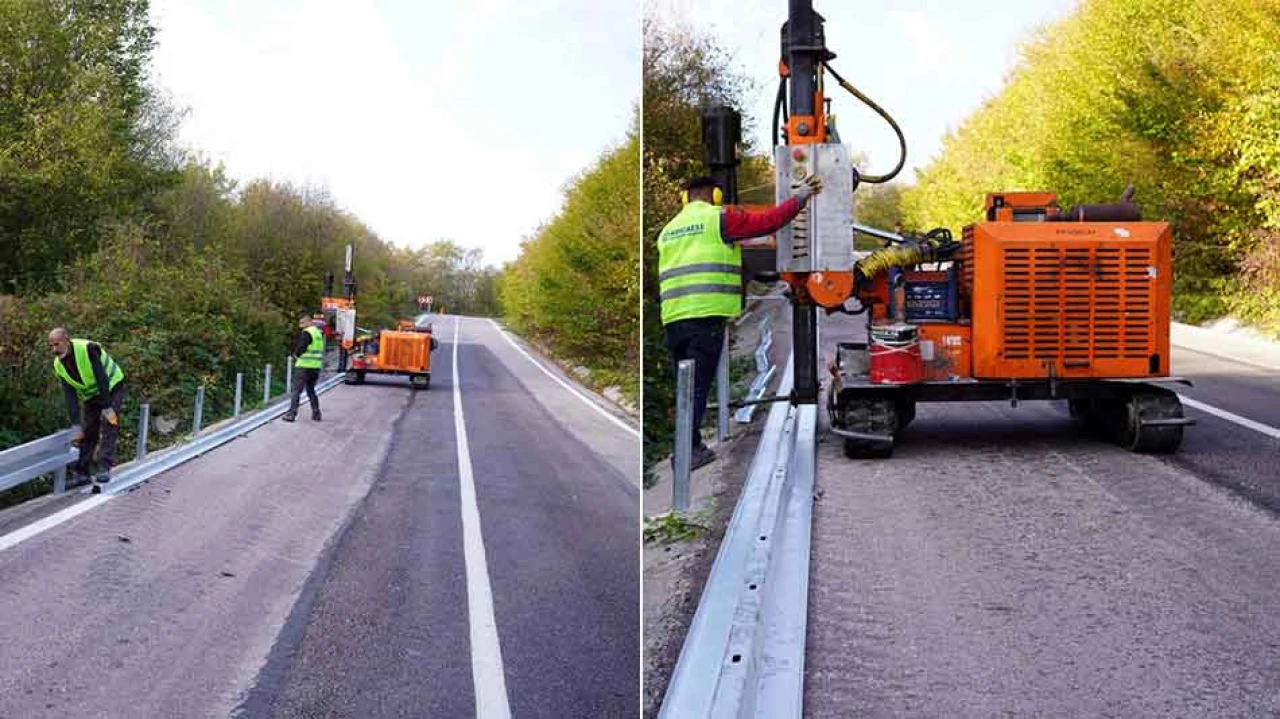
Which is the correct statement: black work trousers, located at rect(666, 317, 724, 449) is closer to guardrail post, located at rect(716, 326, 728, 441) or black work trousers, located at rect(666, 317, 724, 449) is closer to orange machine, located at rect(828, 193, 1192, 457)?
guardrail post, located at rect(716, 326, 728, 441)

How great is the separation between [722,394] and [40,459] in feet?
3.08

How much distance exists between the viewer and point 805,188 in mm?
1814

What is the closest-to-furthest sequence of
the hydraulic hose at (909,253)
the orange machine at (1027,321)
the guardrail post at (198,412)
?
the guardrail post at (198,412), the hydraulic hose at (909,253), the orange machine at (1027,321)

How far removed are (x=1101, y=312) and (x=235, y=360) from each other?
629 centimetres

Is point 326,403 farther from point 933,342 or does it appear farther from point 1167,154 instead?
point 1167,154

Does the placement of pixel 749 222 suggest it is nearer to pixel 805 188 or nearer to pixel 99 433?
pixel 805 188

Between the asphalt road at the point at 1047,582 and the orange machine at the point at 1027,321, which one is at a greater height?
the orange machine at the point at 1027,321

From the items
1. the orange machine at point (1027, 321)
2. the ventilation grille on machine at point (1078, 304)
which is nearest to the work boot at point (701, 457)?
the orange machine at point (1027, 321)

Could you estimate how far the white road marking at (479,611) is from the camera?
4.14ft

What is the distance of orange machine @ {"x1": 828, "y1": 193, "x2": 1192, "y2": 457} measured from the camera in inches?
272

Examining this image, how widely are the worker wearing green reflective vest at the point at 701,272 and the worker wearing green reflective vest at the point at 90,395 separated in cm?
71

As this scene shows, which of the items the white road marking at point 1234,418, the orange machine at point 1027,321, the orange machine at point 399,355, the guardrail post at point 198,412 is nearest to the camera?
the guardrail post at point 198,412

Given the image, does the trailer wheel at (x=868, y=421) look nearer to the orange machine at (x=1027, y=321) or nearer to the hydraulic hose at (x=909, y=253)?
the orange machine at (x=1027, y=321)

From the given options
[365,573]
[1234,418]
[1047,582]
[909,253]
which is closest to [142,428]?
[365,573]
